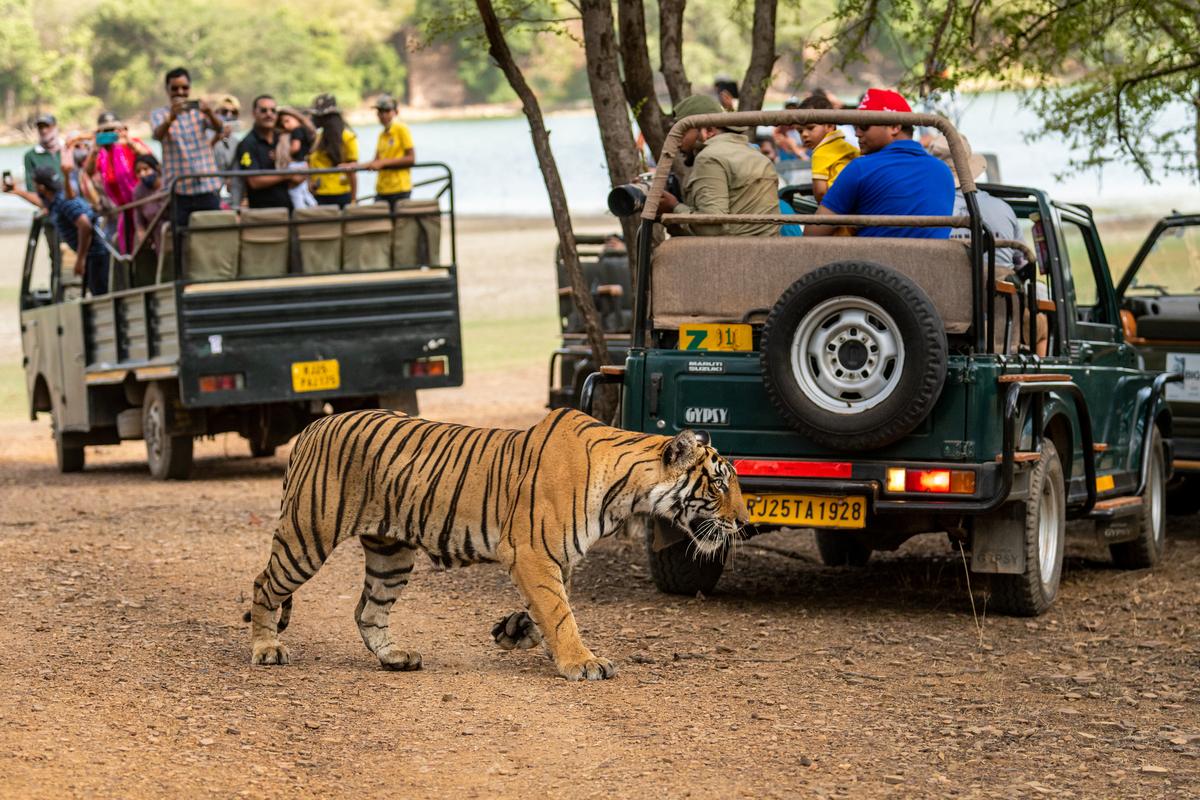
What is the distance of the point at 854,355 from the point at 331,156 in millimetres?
8101

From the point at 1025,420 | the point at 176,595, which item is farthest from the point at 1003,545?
the point at 176,595

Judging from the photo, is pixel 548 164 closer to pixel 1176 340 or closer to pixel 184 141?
pixel 1176 340

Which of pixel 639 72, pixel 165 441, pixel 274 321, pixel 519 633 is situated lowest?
pixel 165 441

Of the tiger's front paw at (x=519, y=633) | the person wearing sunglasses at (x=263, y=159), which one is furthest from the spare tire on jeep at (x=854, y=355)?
the person wearing sunglasses at (x=263, y=159)

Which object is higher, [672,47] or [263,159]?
[672,47]

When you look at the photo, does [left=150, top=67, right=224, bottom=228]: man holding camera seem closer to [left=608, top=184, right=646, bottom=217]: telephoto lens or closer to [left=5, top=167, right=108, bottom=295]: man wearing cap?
[left=5, top=167, right=108, bottom=295]: man wearing cap

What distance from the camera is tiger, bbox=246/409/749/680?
668cm

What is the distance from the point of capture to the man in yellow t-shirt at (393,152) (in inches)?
570

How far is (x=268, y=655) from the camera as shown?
22.6 ft

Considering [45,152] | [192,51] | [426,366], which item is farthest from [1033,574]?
[192,51]

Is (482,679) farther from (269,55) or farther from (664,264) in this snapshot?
(269,55)

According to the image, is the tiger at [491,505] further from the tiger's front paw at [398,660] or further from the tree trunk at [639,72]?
the tree trunk at [639,72]

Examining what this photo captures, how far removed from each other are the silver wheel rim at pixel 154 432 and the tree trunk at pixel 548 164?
172 inches

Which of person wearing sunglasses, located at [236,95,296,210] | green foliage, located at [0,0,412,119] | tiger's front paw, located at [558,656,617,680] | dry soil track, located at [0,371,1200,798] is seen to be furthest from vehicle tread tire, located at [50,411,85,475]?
green foliage, located at [0,0,412,119]
